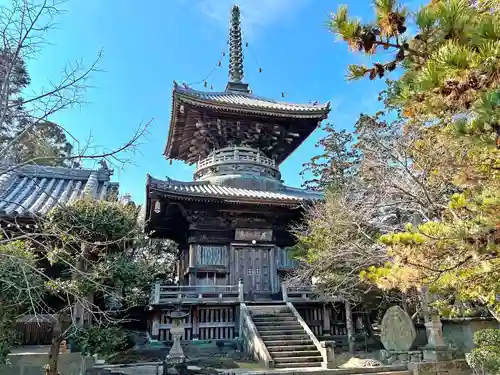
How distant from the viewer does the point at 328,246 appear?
38.7ft

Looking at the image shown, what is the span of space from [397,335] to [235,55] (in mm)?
19149

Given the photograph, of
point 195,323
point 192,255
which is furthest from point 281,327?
point 192,255

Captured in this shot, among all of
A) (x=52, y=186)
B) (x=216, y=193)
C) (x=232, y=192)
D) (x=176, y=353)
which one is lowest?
(x=176, y=353)

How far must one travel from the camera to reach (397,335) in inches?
417

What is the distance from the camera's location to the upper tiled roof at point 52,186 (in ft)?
41.1

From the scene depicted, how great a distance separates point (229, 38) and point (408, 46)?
2300cm

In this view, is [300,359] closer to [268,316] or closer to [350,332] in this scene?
[268,316]

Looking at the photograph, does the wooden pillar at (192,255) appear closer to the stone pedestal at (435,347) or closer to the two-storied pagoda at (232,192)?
the two-storied pagoda at (232,192)

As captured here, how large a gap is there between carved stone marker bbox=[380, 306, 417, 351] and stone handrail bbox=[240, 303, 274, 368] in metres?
3.31

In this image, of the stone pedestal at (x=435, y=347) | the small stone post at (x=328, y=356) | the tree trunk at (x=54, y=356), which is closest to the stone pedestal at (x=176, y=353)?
the tree trunk at (x=54, y=356)

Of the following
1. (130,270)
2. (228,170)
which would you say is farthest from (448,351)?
(228,170)

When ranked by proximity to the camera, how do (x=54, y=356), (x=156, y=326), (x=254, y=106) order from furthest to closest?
(x=254, y=106)
(x=156, y=326)
(x=54, y=356)

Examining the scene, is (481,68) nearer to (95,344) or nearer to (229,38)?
(95,344)

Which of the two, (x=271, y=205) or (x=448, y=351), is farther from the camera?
(x=271, y=205)
